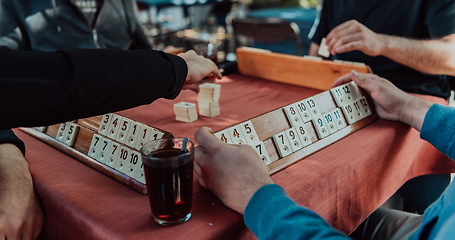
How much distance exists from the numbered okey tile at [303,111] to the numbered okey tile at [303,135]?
1.1 inches

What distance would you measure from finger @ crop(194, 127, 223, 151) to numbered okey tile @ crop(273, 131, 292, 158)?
0.22 m

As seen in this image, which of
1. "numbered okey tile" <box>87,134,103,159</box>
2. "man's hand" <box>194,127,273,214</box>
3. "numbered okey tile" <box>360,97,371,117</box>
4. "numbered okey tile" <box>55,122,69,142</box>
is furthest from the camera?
"numbered okey tile" <box>360,97,371,117</box>

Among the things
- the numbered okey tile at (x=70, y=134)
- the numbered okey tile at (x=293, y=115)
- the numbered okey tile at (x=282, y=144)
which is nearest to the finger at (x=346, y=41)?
the numbered okey tile at (x=293, y=115)

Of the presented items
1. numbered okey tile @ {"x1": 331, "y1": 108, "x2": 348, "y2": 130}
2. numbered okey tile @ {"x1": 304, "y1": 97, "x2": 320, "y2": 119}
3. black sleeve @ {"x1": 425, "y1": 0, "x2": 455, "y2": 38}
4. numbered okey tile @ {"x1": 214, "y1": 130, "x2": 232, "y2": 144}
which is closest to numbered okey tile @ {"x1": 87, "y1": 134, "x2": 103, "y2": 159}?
numbered okey tile @ {"x1": 214, "y1": 130, "x2": 232, "y2": 144}

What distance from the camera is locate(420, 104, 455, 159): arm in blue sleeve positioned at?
1.13 m

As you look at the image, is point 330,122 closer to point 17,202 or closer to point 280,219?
point 280,219

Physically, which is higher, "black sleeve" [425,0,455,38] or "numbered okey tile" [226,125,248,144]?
"black sleeve" [425,0,455,38]

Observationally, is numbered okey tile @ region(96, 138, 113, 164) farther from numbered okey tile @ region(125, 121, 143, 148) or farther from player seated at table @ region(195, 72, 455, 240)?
player seated at table @ region(195, 72, 455, 240)

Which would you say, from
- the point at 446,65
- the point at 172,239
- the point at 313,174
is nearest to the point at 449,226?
the point at 313,174

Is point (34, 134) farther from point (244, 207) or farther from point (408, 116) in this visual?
point (408, 116)

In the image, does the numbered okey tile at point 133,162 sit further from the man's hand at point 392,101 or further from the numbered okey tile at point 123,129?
the man's hand at point 392,101

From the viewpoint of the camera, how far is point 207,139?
0.86m

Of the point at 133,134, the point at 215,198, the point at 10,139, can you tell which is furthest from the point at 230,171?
the point at 10,139

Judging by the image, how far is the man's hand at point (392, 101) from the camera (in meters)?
1.26
